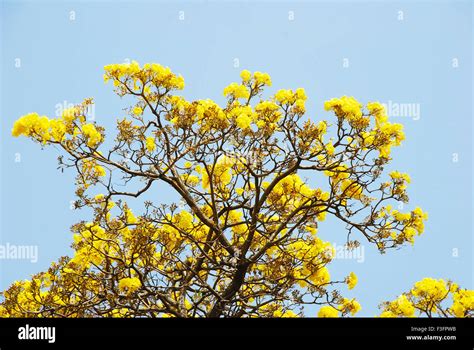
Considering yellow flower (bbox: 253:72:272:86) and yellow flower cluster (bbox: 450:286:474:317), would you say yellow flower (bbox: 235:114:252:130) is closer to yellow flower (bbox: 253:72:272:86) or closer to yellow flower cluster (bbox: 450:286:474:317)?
yellow flower (bbox: 253:72:272:86)

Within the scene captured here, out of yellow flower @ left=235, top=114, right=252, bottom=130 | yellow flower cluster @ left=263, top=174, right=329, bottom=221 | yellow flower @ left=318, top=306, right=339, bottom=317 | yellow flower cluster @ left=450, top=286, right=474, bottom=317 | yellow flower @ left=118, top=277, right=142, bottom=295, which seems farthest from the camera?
yellow flower cluster @ left=450, top=286, right=474, bottom=317

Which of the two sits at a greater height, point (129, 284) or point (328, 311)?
point (129, 284)

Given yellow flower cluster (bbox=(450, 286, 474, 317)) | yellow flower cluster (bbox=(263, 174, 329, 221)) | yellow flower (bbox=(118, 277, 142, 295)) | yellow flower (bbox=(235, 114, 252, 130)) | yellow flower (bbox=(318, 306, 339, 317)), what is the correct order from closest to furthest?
yellow flower (bbox=(118, 277, 142, 295)) → yellow flower (bbox=(235, 114, 252, 130)) → yellow flower (bbox=(318, 306, 339, 317)) → yellow flower cluster (bbox=(263, 174, 329, 221)) → yellow flower cluster (bbox=(450, 286, 474, 317))

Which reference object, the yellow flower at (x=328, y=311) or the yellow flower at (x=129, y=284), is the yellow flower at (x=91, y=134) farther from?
the yellow flower at (x=328, y=311)

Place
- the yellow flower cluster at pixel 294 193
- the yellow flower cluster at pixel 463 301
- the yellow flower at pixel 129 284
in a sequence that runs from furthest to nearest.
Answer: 1. the yellow flower cluster at pixel 463 301
2. the yellow flower cluster at pixel 294 193
3. the yellow flower at pixel 129 284

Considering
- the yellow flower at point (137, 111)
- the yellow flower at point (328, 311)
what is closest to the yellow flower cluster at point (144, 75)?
the yellow flower at point (137, 111)

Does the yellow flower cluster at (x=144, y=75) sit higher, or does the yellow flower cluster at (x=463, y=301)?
the yellow flower cluster at (x=144, y=75)

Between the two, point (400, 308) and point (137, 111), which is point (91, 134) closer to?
point (137, 111)

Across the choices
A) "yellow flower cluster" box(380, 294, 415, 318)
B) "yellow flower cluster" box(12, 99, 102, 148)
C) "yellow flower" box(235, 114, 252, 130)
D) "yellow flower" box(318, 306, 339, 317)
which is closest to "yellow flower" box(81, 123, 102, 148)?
"yellow flower cluster" box(12, 99, 102, 148)

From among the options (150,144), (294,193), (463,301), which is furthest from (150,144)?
(463,301)

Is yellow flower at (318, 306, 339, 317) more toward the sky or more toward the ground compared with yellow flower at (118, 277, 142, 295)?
more toward the ground

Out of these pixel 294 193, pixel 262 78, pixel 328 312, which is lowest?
pixel 328 312
